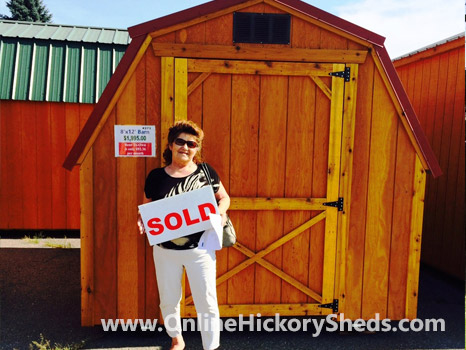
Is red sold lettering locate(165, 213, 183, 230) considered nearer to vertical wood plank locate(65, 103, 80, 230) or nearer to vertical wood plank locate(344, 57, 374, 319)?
vertical wood plank locate(344, 57, 374, 319)

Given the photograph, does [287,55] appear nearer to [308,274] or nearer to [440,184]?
[308,274]

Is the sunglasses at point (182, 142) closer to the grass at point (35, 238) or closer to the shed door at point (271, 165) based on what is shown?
the shed door at point (271, 165)

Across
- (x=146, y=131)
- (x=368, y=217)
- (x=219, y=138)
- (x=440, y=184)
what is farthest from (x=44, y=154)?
(x=440, y=184)

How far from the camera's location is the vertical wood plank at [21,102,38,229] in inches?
265

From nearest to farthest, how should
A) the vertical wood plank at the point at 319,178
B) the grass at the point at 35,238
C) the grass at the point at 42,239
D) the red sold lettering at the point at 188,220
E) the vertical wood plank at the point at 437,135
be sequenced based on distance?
the red sold lettering at the point at 188,220
the vertical wood plank at the point at 319,178
the vertical wood plank at the point at 437,135
the grass at the point at 42,239
the grass at the point at 35,238

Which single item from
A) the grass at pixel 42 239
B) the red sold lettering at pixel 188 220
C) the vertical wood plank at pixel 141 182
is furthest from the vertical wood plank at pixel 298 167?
the grass at pixel 42 239

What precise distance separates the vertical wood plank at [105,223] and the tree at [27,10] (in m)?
26.5

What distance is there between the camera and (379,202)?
361 centimetres

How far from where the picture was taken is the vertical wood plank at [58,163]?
22.3 feet

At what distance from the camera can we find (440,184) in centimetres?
547

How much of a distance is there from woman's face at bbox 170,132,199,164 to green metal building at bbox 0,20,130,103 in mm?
4678

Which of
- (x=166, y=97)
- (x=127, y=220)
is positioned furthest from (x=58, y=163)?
(x=166, y=97)

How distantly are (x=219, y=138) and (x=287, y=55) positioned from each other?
1.03m

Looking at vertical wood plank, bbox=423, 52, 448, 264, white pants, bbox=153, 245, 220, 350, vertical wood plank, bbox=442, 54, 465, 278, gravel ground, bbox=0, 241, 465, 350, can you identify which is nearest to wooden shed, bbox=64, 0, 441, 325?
gravel ground, bbox=0, 241, 465, 350
